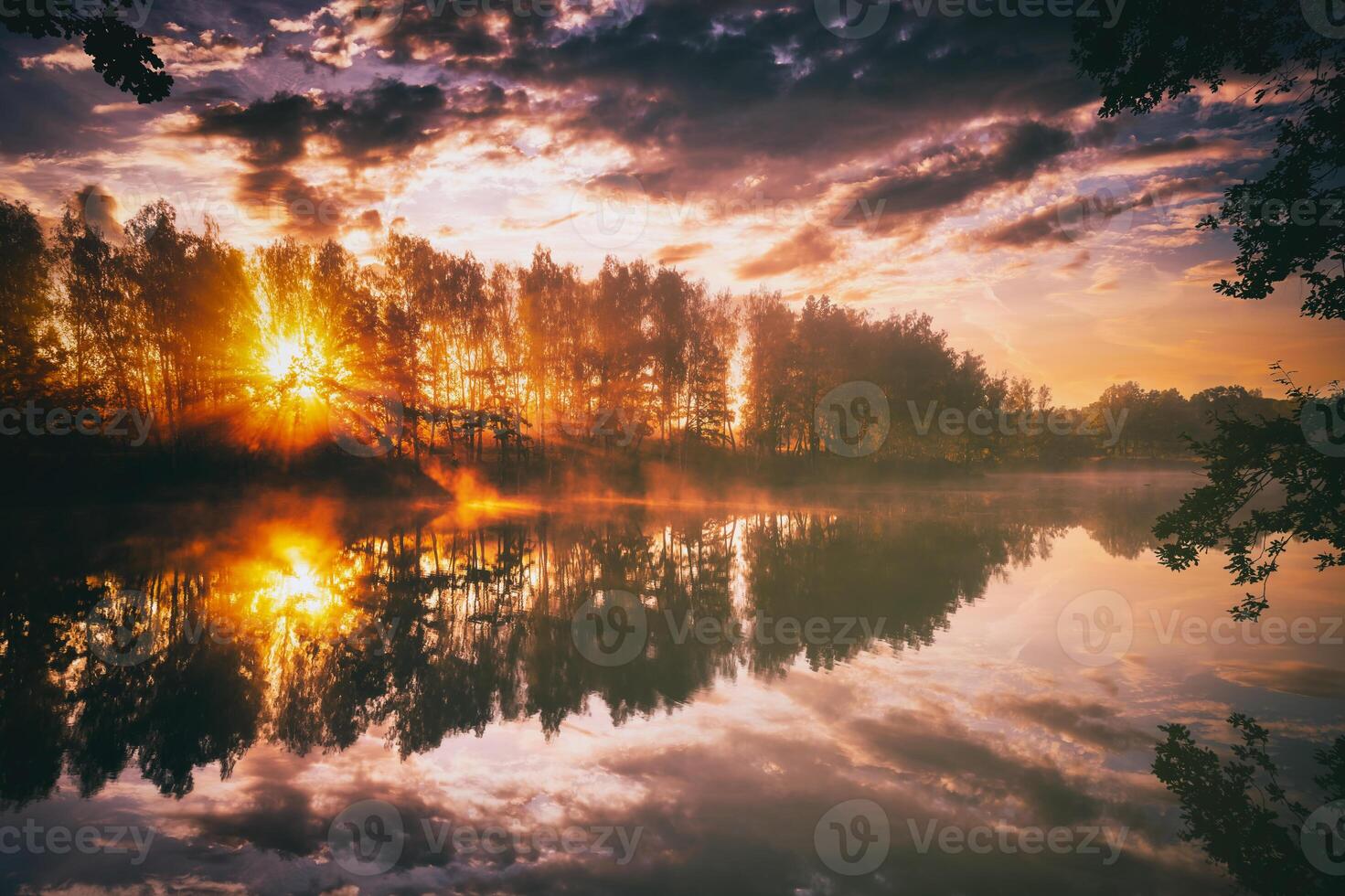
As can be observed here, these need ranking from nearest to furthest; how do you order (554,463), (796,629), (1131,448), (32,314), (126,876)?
(126,876), (796,629), (32,314), (554,463), (1131,448)

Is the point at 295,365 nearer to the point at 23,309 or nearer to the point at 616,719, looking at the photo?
the point at 23,309

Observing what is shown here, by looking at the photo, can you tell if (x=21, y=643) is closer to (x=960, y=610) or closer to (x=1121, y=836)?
(x=1121, y=836)

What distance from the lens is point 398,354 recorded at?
48.7m

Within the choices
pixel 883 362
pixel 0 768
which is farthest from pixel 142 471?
pixel 883 362

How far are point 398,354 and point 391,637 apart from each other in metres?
40.3

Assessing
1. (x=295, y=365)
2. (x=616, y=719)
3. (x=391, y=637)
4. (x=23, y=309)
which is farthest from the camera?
(x=295, y=365)

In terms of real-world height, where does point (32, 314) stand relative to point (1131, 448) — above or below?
above

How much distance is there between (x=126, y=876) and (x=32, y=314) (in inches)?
2045

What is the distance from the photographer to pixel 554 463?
5575 centimetres

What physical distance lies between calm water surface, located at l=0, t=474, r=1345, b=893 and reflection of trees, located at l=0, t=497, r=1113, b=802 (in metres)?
0.09

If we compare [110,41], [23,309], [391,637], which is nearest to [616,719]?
[391,637]

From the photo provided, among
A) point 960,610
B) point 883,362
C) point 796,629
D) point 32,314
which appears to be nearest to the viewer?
point 796,629

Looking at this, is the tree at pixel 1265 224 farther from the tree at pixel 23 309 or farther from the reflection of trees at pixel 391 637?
the tree at pixel 23 309

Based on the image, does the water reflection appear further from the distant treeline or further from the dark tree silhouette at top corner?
the distant treeline
